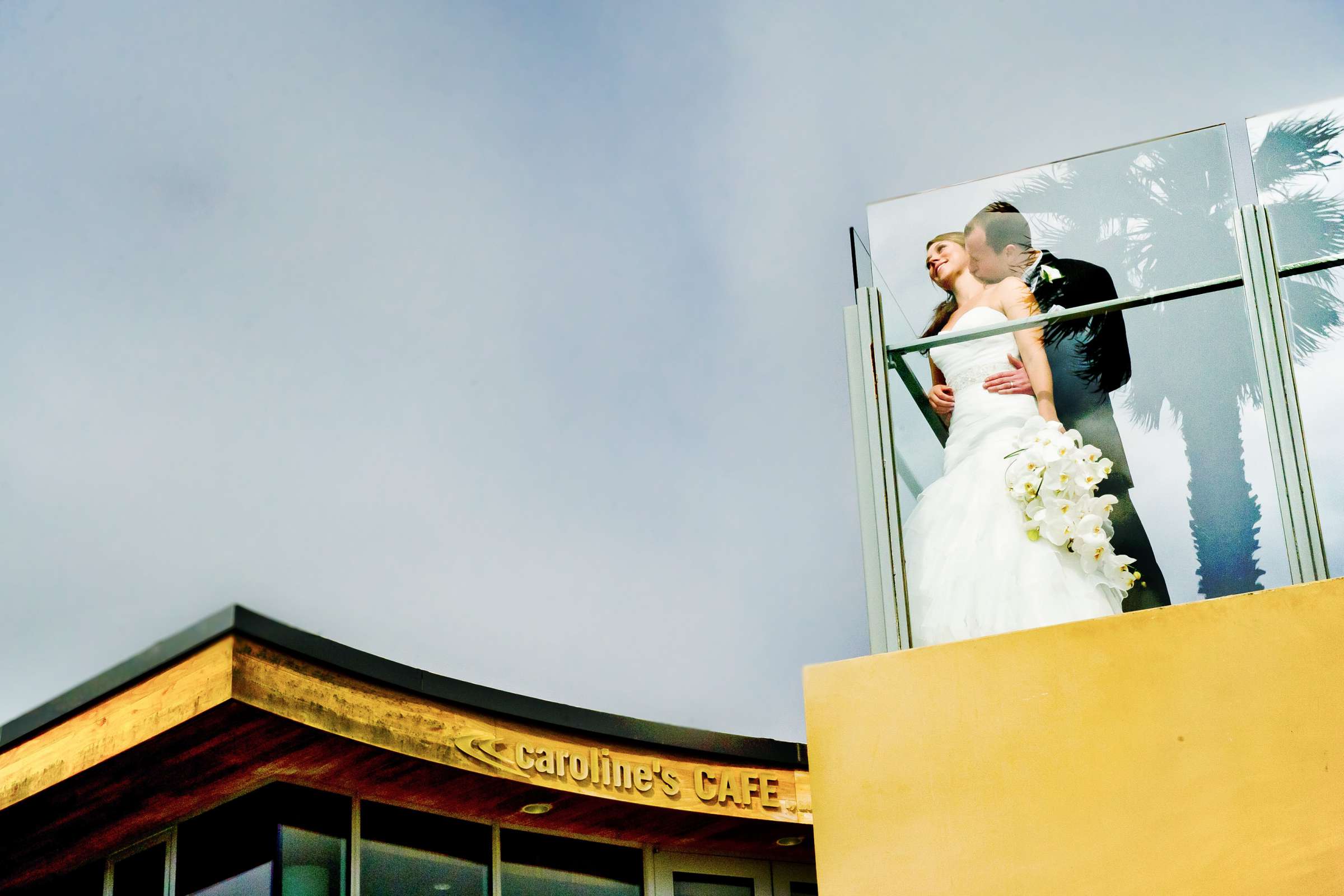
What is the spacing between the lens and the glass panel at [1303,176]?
15.1ft

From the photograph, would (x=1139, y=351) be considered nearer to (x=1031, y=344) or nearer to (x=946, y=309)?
(x=1031, y=344)

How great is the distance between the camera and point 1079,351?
189 inches

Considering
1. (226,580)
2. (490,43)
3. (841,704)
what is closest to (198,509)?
(226,580)

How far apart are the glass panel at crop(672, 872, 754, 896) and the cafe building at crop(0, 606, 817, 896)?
0.4 inches

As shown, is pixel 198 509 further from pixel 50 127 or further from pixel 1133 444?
pixel 1133 444

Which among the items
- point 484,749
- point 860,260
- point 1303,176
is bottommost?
point 484,749

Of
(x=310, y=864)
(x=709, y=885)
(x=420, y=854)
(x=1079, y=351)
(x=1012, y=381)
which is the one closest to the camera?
(x=1079, y=351)

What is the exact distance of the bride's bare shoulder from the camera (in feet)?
16.2

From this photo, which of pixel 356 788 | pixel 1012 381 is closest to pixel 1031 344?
pixel 1012 381

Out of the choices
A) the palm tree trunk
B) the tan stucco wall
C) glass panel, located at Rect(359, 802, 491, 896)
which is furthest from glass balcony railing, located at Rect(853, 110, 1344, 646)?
glass panel, located at Rect(359, 802, 491, 896)

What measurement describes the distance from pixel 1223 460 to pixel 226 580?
10.6 metres

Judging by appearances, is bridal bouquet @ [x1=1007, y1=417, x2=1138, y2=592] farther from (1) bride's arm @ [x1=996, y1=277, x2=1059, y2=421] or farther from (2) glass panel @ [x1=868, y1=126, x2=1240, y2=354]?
(2) glass panel @ [x1=868, y1=126, x2=1240, y2=354]

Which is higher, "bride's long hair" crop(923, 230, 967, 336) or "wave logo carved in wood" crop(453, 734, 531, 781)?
A: "bride's long hair" crop(923, 230, 967, 336)

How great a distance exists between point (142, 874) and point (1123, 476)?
4.75 m
